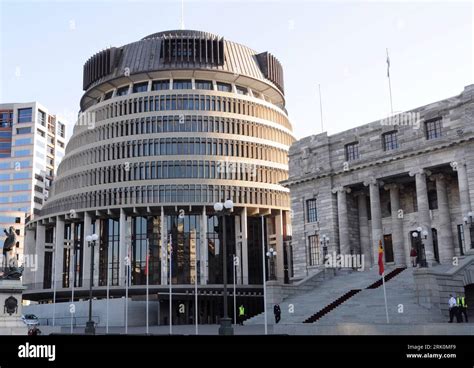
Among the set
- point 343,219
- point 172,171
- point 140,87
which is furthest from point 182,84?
point 343,219

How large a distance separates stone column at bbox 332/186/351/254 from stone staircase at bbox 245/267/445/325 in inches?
106

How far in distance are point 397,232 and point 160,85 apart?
165 feet

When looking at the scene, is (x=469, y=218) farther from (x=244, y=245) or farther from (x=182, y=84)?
(x=182, y=84)

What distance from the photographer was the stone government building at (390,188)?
156 ft

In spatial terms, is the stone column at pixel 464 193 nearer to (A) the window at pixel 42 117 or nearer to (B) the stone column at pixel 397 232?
(B) the stone column at pixel 397 232

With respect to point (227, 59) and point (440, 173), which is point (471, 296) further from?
point (227, 59)

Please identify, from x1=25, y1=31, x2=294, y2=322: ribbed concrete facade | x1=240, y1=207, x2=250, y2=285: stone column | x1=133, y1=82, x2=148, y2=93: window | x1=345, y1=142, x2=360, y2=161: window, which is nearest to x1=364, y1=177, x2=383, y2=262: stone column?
x1=345, y1=142, x2=360, y2=161: window

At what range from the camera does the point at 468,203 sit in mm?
45531

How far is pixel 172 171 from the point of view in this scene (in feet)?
273

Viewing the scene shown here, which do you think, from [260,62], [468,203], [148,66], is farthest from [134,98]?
[468,203]

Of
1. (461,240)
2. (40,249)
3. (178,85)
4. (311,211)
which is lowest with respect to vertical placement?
(461,240)

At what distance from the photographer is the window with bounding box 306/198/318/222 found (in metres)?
59.6

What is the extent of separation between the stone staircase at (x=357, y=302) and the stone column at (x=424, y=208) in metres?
2.79
